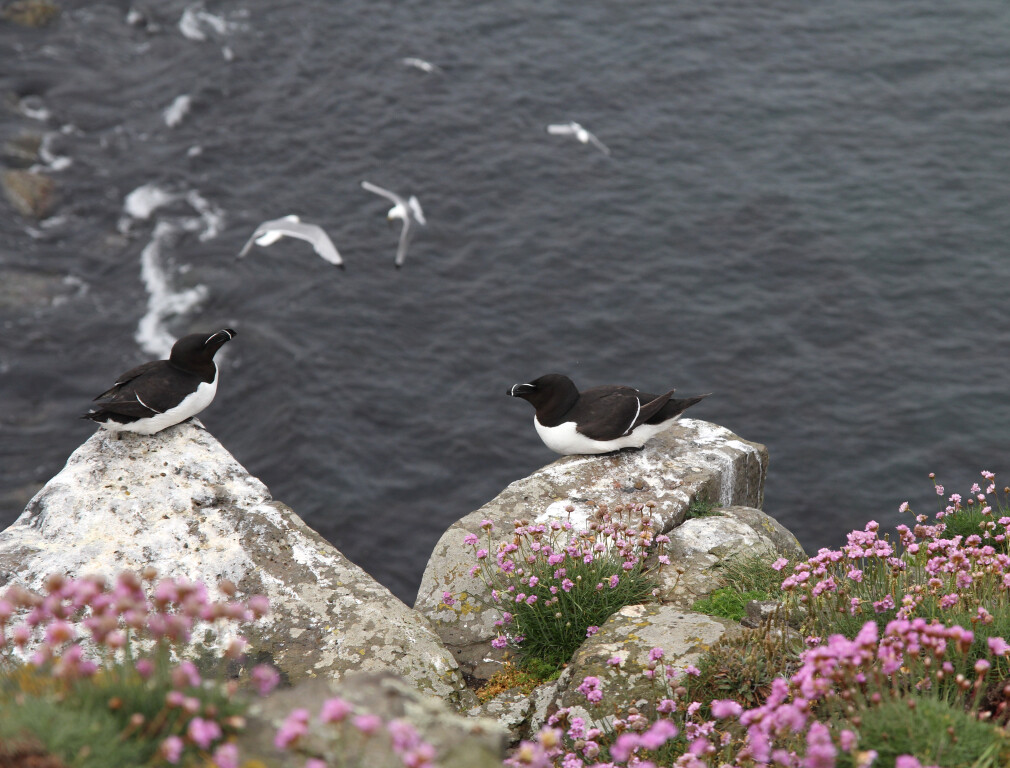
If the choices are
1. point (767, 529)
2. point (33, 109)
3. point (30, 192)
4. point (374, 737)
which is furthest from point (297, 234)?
point (374, 737)

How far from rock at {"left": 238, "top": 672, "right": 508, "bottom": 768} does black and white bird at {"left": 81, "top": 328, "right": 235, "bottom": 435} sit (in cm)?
445

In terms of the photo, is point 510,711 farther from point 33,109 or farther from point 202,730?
point 33,109

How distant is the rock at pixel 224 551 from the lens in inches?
245

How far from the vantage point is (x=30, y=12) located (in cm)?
2441

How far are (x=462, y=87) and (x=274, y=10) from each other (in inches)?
251

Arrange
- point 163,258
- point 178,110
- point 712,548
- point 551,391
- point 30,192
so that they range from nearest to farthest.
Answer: point 712,548 → point 551,391 → point 163,258 → point 30,192 → point 178,110

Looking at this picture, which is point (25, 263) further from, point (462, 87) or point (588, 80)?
point (588, 80)

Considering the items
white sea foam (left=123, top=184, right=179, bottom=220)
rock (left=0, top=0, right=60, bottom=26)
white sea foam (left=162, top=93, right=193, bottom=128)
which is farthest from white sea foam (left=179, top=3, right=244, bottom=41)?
white sea foam (left=123, top=184, right=179, bottom=220)

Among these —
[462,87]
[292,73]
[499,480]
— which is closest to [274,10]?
[292,73]

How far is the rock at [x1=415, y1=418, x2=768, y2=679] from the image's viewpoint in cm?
728

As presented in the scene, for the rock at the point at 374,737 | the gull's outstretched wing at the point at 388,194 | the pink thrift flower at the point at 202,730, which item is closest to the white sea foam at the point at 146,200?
the gull's outstretched wing at the point at 388,194

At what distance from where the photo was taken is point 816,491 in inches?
566

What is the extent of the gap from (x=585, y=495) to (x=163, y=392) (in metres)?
3.59

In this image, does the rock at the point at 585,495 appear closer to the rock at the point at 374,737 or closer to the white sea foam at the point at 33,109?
the rock at the point at 374,737
